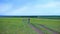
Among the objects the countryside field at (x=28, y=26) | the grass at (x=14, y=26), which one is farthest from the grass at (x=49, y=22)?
the grass at (x=14, y=26)

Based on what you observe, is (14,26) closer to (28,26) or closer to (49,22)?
(28,26)

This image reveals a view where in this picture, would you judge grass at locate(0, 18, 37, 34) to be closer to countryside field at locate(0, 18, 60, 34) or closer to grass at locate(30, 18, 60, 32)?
countryside field at locate(0, 18, 60, 34)

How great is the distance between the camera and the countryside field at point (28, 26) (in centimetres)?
192

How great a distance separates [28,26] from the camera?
1.96 meters

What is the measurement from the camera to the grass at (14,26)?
195 centimetres

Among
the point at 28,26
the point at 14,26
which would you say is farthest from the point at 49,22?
the point at 14,26

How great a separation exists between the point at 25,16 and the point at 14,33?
339 millimetres

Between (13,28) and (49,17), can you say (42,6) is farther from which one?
(13,28)

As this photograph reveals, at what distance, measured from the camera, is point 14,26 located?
1.97m

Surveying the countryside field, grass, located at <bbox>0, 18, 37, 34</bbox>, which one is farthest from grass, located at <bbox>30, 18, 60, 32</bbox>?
grass, located at <bbox>0, 18, 37, 34</bbox>

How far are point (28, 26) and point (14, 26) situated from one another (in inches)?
9.4

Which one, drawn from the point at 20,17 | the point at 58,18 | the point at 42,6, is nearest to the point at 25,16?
the point at 20,17

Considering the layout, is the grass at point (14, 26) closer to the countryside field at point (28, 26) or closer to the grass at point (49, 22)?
the countryside field at point (28, 26)

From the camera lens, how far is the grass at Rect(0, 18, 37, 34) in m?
1.95
